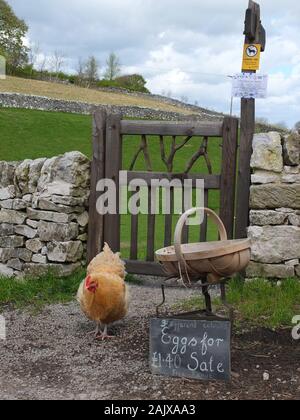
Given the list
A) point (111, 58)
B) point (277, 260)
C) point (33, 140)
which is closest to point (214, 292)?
point (277, 260)

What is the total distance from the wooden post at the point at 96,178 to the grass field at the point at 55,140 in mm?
7592

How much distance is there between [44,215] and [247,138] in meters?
2.60

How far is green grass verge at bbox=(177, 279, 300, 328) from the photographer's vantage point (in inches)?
204

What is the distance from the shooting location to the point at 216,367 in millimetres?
3928

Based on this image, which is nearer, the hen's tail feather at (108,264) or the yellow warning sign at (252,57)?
the hen's tail feather at (108,264)

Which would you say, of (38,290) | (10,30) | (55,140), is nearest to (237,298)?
(38,290)

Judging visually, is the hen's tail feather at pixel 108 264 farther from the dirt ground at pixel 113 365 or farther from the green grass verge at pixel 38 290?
the green grass verge at pixel 38 290

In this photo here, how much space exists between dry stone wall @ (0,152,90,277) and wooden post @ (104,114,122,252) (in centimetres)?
29

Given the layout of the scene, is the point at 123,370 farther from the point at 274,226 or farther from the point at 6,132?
the point at 6,132

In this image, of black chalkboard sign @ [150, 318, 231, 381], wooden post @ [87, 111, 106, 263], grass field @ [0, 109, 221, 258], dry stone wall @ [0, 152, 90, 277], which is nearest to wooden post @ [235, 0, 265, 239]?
wooden post @ [87, 111, 106, 263]

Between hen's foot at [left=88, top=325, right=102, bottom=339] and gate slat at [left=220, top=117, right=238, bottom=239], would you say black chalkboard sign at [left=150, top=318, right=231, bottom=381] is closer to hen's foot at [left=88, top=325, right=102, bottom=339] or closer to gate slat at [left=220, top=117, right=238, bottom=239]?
hen's foot at [left=88, top=325, right=102, bottom=339]

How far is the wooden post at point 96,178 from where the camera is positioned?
7.03 m

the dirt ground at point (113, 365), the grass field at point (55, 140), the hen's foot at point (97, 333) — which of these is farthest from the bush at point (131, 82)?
the hen's foot at point (97, 333)

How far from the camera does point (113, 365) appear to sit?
4.35 meters
